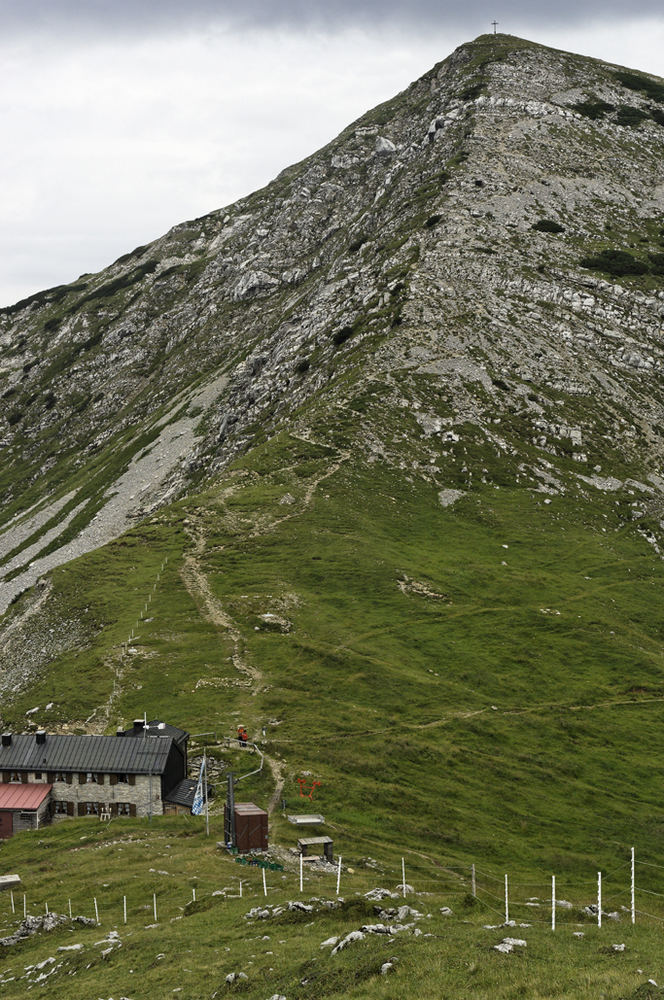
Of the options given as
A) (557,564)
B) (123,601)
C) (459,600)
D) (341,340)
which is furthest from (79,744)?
(341,340)

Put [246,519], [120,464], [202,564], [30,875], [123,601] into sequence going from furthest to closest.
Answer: [120,464]
[246,519]
[202,564]
[123,601]
[30,875]

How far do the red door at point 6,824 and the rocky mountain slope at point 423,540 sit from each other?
11.2 metres

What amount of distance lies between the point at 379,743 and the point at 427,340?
88193 millimetres

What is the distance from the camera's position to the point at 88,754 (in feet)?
219

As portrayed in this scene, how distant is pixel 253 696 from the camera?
257 feet

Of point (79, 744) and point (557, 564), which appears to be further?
point (557, 564)

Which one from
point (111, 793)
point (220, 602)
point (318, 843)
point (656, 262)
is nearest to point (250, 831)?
point (318, 843)

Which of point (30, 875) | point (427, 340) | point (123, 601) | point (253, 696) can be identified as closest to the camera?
point (30, 875)

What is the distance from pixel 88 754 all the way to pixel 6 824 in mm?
7624

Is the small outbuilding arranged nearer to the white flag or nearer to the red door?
the red door

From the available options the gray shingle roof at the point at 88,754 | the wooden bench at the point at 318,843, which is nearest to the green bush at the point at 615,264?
the gray shingle roof at the point at 88,754

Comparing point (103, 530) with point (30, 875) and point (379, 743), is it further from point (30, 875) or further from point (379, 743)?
point (30, 875)

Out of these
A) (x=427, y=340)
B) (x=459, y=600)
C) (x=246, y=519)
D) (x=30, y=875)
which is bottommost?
(x=30, y=875)

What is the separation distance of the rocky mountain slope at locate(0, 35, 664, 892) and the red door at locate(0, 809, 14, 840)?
11.2 m
